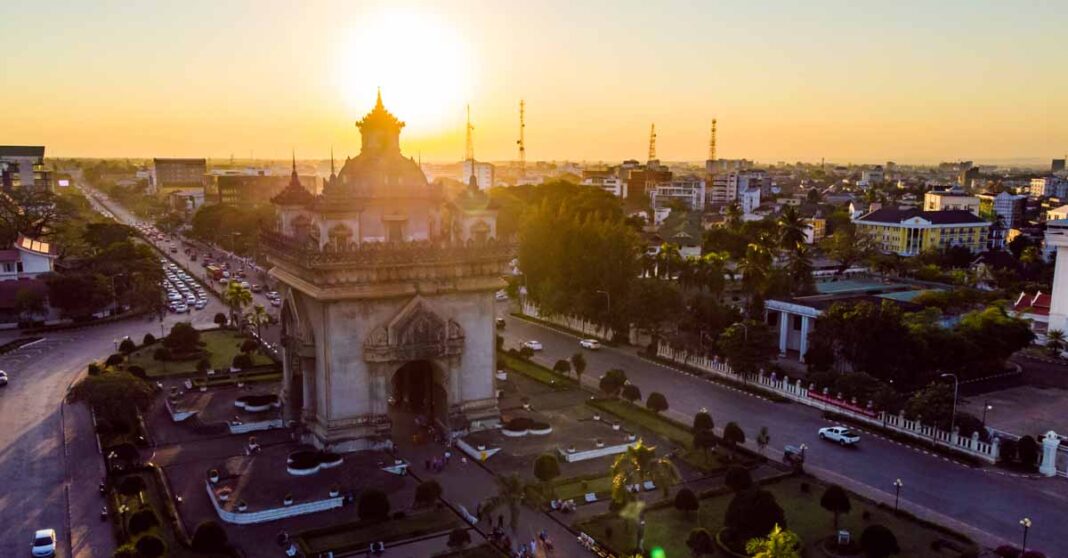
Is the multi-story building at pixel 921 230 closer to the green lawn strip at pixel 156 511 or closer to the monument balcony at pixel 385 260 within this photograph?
the monument balcony at pixel 385 260

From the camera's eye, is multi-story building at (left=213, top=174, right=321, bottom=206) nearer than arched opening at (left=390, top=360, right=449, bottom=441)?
No

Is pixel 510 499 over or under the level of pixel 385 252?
under

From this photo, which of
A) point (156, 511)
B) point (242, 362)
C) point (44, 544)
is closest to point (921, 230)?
point (242, 362)

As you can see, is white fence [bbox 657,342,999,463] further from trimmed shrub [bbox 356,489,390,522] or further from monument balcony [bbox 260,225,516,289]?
trimmed shrub [bbox 356,489,390,522]

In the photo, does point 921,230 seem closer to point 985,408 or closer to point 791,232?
point 791,232

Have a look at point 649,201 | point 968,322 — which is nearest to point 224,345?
point 968,322

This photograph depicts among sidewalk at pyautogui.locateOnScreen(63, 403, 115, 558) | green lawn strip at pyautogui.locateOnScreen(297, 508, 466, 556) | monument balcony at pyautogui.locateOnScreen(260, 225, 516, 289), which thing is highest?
monument balcony at pyautogui.locateOnScreen(260, 225, 516, 289)

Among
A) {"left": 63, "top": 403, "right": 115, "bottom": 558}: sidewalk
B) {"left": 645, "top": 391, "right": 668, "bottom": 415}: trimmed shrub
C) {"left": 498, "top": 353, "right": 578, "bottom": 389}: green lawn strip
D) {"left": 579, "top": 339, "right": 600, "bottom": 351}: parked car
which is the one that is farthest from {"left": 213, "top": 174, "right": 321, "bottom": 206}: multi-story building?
{"left": 645, "top": 391, "right": 668, "bottom": 415}: trimmed shrub
